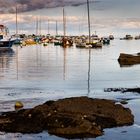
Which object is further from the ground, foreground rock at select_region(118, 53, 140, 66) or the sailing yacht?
the sailing yacht

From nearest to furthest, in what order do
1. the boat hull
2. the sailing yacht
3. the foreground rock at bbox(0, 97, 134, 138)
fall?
the foreground rock at bbox(0, 97, 134, 138), the sailing yacht, the boat hull

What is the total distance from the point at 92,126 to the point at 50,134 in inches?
70.7

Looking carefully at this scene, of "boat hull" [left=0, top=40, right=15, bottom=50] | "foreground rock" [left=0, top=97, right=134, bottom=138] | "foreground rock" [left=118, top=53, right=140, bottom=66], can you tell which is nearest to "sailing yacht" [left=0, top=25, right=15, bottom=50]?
"boat hull" [left=0, top=40, right=15, bottom=50]

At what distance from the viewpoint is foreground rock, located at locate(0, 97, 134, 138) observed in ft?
64.5

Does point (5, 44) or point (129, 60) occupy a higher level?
point (5, 44)

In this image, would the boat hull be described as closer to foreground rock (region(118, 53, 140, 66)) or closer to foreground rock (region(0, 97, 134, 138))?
foreground rock (region(118, 53, 140, 66))

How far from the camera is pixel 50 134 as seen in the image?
63.6 ft

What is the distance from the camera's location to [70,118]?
20.4 m

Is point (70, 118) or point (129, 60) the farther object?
point (129, 60)

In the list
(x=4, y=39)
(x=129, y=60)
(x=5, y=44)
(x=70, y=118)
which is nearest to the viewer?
(x=70, y=118)

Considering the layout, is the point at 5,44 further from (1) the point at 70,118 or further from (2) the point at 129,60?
(1) the point at 70,118

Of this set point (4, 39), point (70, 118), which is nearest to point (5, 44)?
point (4, 39)

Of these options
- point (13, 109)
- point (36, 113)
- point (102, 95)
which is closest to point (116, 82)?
point (102, 95)

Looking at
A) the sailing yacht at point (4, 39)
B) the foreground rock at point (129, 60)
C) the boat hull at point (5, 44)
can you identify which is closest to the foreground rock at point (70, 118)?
the foreground rock at point (129, 60)
